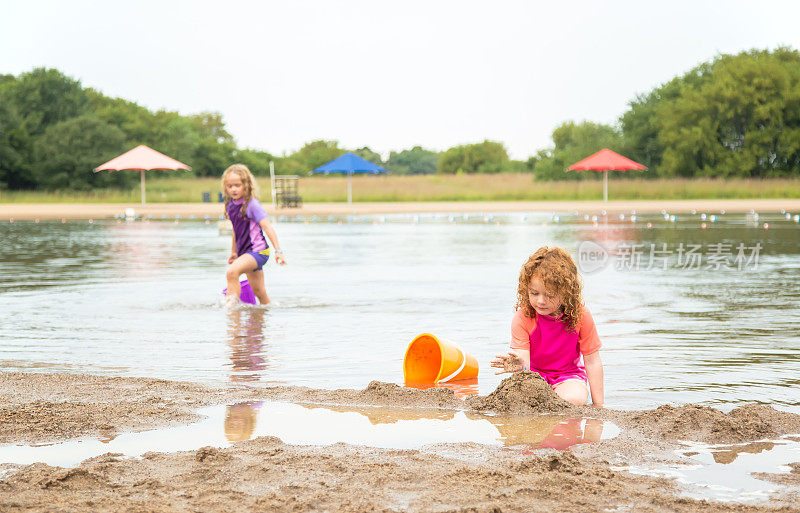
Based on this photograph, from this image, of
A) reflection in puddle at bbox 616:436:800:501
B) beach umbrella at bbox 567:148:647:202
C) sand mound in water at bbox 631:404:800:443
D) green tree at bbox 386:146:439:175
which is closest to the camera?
reflection in puddle at bbox 616:436:800:501

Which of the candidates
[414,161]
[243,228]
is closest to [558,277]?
[243,228]

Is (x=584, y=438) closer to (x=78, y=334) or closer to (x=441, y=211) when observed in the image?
(x=78, y=334)

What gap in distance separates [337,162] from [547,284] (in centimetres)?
3666

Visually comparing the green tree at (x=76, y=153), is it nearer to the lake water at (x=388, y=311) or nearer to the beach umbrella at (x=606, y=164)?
the beach umbrella at (x=606, y=164)

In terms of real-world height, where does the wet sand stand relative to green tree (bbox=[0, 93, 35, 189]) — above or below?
below

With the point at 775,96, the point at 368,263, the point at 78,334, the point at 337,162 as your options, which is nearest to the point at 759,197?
the point at 775,96

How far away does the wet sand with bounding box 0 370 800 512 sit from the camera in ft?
11.5

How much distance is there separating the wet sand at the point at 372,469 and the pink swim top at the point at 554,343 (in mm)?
Result: 251

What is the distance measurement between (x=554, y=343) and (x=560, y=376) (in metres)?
0.22

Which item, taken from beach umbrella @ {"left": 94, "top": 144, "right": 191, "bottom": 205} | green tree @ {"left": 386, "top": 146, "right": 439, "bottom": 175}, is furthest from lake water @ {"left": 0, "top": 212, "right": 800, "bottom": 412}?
green tree @ {"left": 386, "top": 146, "right": 439, "bottom": 175}

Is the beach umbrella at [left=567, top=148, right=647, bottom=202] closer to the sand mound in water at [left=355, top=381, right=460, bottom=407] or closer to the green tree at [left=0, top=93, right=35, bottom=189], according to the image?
the green tree at [left=0, top=93, right=35, bottom=189]

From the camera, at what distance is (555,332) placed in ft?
17.7

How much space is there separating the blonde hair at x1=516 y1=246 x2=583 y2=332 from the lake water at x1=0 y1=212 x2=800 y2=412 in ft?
2.44

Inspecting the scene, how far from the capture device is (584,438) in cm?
457
